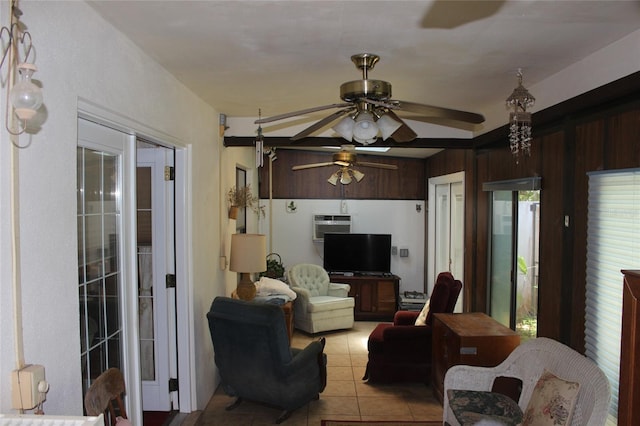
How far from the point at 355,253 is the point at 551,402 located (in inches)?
185

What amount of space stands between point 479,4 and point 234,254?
120 inches

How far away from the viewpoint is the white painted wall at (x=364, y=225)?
7152 millimetres

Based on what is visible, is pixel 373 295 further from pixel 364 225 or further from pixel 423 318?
pixel 423 318

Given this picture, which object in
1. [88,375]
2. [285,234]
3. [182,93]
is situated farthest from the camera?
[285,234]

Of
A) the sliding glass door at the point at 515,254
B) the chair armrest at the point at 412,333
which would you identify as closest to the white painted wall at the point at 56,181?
the sliding glass door at the point at 515,254

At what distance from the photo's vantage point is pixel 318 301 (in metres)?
6.04

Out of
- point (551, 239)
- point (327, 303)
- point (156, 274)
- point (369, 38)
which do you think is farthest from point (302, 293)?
point (369, 38)

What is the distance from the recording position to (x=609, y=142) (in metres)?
2.42

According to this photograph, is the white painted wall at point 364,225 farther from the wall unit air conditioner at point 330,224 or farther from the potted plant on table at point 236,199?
the potted plant on table at point 236,199

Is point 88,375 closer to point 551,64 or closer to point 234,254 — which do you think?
point 234,254

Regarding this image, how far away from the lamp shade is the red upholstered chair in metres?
1.28

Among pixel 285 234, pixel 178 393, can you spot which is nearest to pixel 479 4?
pixel 178 393

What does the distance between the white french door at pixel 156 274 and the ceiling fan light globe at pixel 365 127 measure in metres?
1.68

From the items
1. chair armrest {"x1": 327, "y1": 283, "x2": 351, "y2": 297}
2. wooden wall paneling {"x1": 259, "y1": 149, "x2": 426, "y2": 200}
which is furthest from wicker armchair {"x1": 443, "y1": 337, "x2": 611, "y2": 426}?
wooden wall paneling {"x1": 259, "y1": 149, "x2": 426, "y2": 200}
